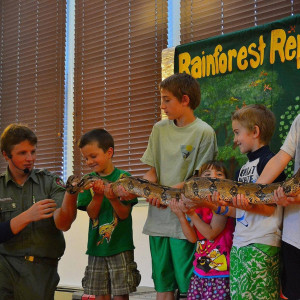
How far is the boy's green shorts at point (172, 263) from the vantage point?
11.1ft

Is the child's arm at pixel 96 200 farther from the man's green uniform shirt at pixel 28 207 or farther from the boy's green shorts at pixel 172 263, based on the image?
the boy's green shorts at pixel 172 263

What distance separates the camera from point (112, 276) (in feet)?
11.4

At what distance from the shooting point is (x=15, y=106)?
724 centimetres

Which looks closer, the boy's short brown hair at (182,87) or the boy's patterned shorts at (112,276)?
the boy's patterned shorts at (112,276)

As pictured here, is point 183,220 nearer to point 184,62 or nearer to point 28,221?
point 28,221

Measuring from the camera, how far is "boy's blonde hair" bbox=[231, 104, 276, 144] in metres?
3.23

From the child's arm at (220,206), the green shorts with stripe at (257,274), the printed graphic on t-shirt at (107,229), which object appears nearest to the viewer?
the green shorts with stripe at (257,274)

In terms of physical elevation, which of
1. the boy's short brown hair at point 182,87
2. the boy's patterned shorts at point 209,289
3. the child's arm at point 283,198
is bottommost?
the boy's patterned shorts at point 209,289

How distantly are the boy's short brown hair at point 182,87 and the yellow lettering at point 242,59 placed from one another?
3.13ft

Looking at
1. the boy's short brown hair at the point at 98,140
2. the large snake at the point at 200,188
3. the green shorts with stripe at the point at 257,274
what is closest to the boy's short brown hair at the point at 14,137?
the boy's short brown hair at the point at 98,140

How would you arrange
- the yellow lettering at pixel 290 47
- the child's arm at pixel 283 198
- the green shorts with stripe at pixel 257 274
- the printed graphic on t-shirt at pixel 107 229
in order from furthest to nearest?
the yellow lettering at pixel 290 47 < the printed graphic on t-shirt at pixel 107 229 < the green shorts with stripe at pixel 257 274 < the child's arm at pixel 283 198

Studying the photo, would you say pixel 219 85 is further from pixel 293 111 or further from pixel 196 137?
pixel 196 137

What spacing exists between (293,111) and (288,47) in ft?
1.75

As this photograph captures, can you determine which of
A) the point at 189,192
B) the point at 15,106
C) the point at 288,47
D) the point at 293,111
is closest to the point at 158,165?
the point at 189,192
